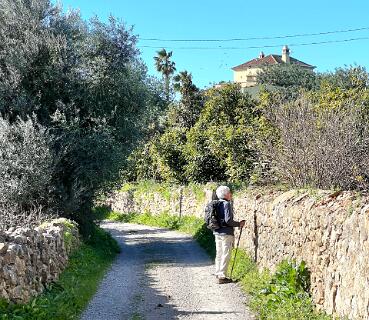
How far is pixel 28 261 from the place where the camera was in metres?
8.30

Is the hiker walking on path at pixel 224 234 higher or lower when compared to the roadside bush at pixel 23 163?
lower

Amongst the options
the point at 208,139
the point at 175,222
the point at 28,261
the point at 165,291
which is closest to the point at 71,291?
the point at 28,261

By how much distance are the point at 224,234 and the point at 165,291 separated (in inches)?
66.1

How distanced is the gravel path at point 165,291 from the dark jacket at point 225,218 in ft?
3.58

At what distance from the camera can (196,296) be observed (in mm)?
9664

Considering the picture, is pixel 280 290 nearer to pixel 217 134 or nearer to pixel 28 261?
pixel 28 261

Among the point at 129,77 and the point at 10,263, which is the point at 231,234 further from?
the point at 129,77

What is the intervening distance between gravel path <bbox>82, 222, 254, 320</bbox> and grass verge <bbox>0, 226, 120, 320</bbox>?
0.72ft

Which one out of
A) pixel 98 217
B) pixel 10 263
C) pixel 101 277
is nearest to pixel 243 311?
pixel 10 263

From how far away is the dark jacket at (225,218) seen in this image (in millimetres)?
10961

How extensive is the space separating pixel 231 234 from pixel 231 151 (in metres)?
13.3

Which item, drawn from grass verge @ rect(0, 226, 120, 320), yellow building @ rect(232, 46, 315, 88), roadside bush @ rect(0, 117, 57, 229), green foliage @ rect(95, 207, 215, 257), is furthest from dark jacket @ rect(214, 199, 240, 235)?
yellow building @ rect(232, 46, 315, 88)

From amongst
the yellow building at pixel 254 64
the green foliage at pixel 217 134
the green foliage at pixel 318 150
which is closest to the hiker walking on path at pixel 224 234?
the green foliage at pixel 318 150

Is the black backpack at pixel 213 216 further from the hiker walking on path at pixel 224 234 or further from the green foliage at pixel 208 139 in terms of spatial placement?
the green foliage at pixel 208 139
